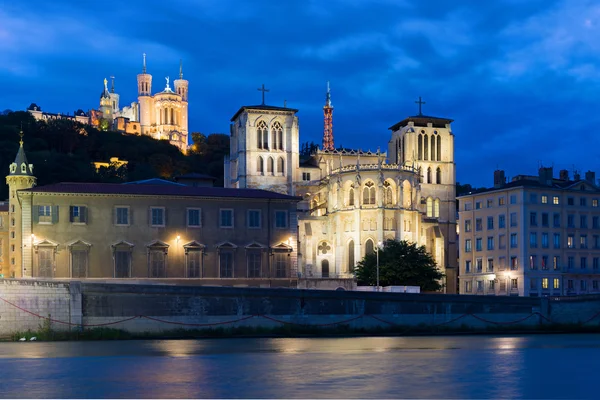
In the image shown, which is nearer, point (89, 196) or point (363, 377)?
point (363, 377)

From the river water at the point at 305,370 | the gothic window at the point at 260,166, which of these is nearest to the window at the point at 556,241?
the gothic window at the point at 260,166

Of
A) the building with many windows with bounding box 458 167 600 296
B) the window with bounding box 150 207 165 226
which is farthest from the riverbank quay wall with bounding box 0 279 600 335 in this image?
the building with many windows with bounding box 458 167 600 296

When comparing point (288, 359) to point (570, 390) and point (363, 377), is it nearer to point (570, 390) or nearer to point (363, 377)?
point (363, 377)

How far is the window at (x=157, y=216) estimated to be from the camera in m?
68.1

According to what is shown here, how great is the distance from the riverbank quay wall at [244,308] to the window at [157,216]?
1220 cm

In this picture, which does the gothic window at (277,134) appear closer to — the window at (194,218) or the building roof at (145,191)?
the building roof at (145,191)

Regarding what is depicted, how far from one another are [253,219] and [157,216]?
731 cm

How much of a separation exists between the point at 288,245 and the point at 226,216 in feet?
17.5

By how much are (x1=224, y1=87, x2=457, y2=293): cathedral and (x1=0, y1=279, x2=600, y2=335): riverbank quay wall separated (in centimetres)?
3218

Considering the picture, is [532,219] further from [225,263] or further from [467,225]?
[225,263]

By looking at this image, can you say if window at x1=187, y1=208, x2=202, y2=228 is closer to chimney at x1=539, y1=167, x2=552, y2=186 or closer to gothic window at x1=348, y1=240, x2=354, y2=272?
gothic window at x1=348, y1=240, x2=354, y2=272

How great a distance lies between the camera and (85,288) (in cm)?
5422

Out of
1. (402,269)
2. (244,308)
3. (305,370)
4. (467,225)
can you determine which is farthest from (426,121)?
(305,370)

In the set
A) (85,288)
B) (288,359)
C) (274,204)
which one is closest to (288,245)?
(274,204)
